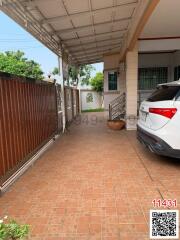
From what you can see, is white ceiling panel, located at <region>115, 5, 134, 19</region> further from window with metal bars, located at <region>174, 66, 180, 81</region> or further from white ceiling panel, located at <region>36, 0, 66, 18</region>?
window with metal bars, located at <region>174, 66, 180, 81</region>

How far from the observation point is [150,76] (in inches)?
450

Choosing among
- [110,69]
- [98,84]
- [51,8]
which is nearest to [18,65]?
[98,84]

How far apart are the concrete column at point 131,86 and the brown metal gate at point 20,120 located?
338 cm

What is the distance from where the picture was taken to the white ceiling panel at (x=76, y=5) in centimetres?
475

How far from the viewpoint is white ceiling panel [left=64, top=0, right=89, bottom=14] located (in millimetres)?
4750

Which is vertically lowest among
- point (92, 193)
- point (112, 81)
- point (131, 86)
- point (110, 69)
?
point (92, 193)

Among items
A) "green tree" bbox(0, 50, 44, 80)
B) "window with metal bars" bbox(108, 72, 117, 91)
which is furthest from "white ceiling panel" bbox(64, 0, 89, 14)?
"green tree" bbox(0, 50, 44, 80)

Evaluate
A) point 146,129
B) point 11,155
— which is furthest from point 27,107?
point 146,129

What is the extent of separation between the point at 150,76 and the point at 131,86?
3.39 m

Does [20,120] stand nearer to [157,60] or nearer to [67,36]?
[67,36]

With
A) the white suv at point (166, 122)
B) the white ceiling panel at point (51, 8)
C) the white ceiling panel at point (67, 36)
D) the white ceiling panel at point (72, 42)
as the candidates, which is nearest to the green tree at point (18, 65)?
the white ceiling panel at point (72, 42)

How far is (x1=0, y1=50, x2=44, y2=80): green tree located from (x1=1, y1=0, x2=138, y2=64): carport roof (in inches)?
545

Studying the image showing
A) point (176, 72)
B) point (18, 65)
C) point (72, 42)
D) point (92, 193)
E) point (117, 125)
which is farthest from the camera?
point (18, 65)

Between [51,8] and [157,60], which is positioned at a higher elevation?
[51,8]
